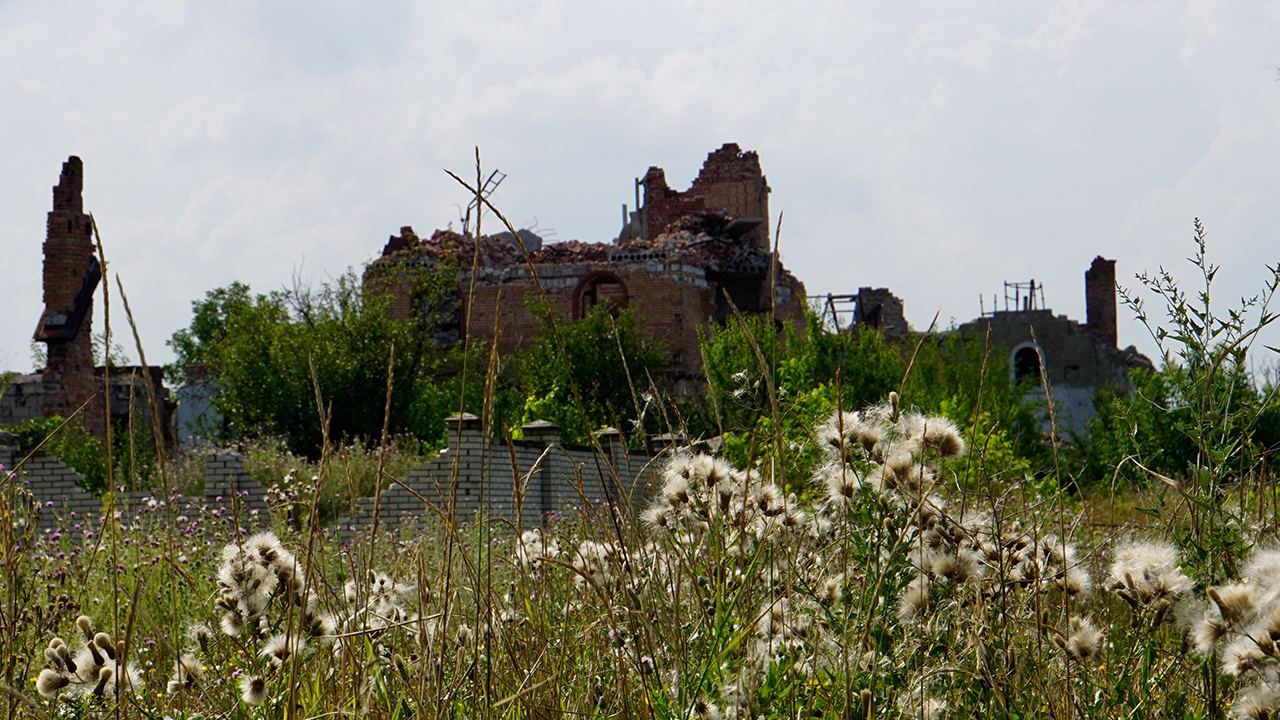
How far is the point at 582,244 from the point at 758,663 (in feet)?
96.3

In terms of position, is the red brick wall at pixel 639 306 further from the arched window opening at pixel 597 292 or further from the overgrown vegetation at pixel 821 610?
the overgrown vegetation at pixel 821 610

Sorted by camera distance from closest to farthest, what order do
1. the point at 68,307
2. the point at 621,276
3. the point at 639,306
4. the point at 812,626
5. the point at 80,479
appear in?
the point at 812,626 < the point at 80,479 < the point at 68,307 < the point at 639,306 < the point at 621,276

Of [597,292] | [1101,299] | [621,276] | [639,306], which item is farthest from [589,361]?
[1101,299]

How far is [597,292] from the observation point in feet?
102

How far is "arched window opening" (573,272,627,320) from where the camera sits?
30.3 m

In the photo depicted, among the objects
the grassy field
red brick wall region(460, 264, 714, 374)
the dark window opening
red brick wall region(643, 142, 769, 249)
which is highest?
red brick wall region(643, 142, 769, 249)

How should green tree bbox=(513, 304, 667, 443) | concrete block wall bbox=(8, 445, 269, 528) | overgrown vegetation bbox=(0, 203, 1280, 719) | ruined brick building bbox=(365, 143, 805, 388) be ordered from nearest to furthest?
overgrown vegetation bbox=(0, 203, 1280, 719), concrete block wall bbox=(8, 445, 269, 528), green tree bbox=(513, 304, 667, 443), ruined brick building bbox=(365, 143, 805, 388)

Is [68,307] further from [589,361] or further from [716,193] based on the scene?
[716,193]

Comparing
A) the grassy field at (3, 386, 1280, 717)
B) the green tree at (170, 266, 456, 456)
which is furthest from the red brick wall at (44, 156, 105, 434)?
the grassy field at (3, 386, 1280, 717)

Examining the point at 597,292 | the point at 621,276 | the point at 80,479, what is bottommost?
the point at 80,479

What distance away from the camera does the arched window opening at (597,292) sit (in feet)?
99.5

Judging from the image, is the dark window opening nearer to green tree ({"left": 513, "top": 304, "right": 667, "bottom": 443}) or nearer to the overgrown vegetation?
green tree ({"left": 513, "top": 304, "right": 667, "bottom": 443})

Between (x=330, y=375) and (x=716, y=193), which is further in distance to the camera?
(x=716, y=193)

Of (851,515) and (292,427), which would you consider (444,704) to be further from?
(292,427)
